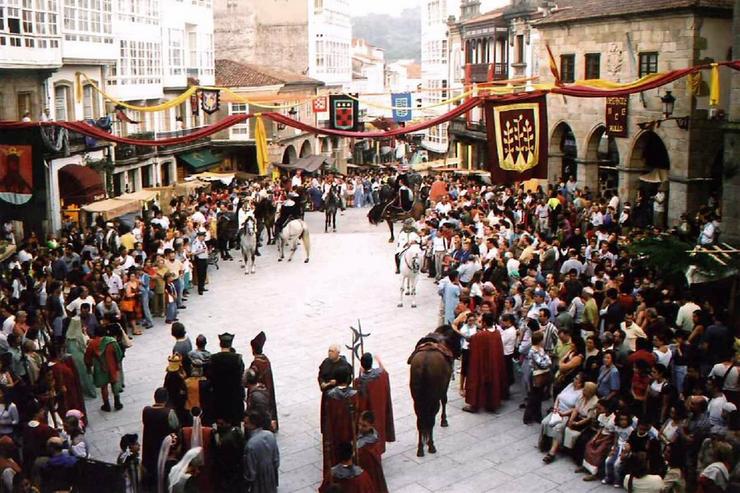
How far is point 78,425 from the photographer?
33.4 feet

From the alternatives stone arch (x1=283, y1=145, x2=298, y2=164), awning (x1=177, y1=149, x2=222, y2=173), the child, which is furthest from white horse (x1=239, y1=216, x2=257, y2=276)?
stone arch (x1=283, y1=145, x2=298, y2=164)

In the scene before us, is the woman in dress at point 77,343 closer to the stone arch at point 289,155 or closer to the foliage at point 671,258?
the foliage at point 671,258

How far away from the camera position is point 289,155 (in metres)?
58.1

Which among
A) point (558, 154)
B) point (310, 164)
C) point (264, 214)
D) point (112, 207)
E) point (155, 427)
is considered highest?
point (558, 154)

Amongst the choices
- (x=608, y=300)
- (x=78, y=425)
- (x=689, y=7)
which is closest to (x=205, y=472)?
(x=78, y=425)

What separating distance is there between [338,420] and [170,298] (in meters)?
9.20

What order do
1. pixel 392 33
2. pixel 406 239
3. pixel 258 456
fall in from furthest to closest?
pixel 392 33 < pixel 406 239 < pixel 258 456

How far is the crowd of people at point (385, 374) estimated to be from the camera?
401 inches

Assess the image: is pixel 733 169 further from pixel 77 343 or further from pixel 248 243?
pixel 77 343

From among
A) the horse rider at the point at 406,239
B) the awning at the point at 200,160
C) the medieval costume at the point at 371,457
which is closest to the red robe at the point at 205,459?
the medieval costume at the point at 371,457

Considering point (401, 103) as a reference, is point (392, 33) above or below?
above

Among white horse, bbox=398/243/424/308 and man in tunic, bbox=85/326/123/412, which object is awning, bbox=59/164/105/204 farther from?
man in tunic, bbox=85/326/123/412

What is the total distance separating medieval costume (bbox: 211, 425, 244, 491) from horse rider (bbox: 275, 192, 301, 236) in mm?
16112

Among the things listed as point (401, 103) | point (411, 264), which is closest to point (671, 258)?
point (411, 264)
